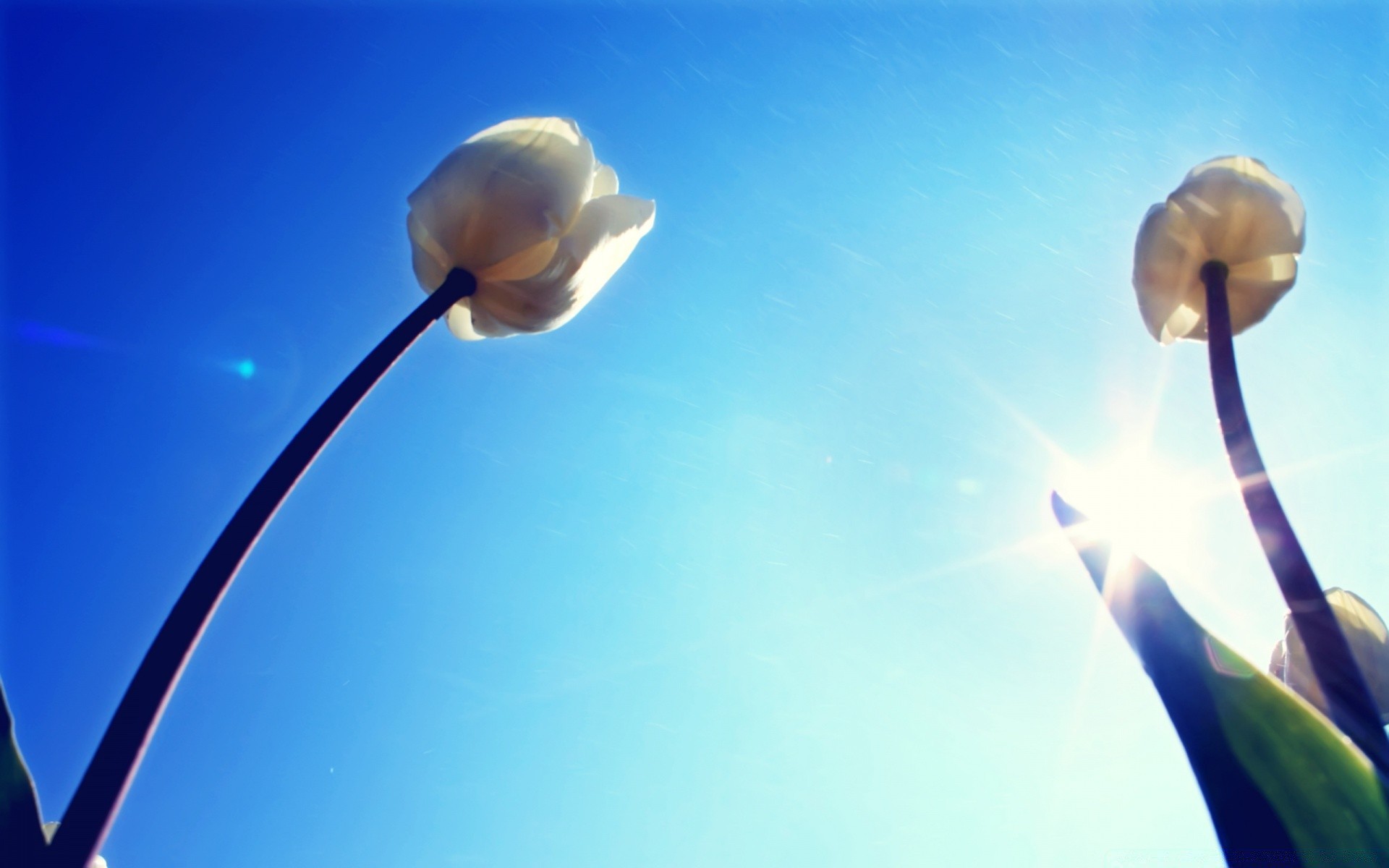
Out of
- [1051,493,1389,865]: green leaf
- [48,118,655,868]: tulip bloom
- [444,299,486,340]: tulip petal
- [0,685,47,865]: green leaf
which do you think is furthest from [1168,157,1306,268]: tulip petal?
[0,685,47,865]: green leaf

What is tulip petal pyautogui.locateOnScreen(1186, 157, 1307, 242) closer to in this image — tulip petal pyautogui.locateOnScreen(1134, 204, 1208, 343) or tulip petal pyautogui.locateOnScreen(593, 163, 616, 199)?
tulip petal pyautogui.locateOnScreen(1134, 204, 1208, 343)

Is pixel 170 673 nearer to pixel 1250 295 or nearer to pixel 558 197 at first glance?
pixel 558 197

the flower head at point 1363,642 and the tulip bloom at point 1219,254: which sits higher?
the tulip bloom at point 1219,254

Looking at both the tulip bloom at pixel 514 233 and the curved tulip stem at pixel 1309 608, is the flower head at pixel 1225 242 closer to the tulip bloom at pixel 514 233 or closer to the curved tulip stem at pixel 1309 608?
the curved tulip stem at pixel 1309 608

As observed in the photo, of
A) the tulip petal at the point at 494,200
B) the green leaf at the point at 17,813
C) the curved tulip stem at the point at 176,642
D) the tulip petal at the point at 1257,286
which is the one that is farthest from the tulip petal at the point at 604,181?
the green leaf at the point at 17,813

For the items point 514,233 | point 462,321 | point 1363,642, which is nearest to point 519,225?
point 514,233

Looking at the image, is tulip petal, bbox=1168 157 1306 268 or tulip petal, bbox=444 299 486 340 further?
tulip petal, bbox=444 299 486 340
